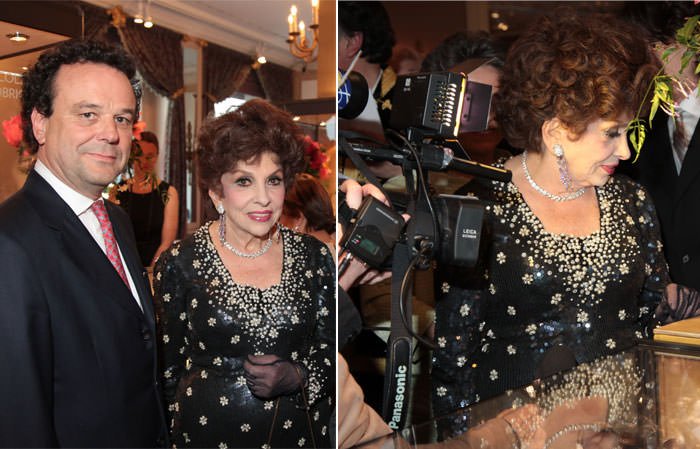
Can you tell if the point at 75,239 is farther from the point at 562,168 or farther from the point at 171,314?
the point at 562,168

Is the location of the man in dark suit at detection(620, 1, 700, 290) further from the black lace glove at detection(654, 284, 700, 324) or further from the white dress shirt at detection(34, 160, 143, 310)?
the white dress shirt at detection(34, 160, 143, 310)

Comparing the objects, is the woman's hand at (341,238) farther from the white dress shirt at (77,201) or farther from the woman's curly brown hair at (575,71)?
the woman's curly brown hair at (575,71)

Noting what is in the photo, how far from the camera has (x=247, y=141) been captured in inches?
45.9

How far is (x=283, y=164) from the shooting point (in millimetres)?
1189

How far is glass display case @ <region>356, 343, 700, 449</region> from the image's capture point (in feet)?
3.45

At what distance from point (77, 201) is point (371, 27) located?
1.17 meters

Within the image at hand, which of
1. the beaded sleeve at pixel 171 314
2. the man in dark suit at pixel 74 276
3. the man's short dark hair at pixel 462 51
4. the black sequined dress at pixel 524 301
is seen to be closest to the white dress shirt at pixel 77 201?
the man in dark suit at pixel 74 276

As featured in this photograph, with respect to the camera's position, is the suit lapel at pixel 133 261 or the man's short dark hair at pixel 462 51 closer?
the suit lapel at pixel 133 261

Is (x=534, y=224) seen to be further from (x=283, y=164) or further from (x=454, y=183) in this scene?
(x=283, y=164)

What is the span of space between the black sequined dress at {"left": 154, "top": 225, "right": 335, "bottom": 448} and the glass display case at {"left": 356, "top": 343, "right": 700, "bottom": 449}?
0.26m

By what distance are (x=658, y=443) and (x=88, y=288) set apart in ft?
2.66

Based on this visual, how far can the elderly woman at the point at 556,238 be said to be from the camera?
5.30 ft

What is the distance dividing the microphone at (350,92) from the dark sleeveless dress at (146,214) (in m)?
0.34

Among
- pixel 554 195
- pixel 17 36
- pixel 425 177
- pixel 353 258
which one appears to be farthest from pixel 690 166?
pixel 17 36
